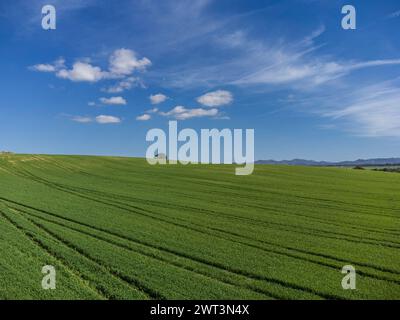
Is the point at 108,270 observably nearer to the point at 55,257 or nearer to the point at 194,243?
the point at 55,257

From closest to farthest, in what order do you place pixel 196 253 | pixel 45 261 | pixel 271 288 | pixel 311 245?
pixel 271 288 → pixel 45 261 → pixel 196 253 → pixel 311 245

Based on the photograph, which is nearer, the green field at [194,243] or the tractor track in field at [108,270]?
the tractor track in field at [108,270]

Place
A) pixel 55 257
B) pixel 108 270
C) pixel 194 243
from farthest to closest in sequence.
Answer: pixel 194 243 < pixel 55 257 < pixel 108 270

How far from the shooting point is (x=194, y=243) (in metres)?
18.2

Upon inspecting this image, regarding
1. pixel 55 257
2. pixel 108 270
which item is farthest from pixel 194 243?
pixel 55 257

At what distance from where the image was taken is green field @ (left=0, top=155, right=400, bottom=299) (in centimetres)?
1315

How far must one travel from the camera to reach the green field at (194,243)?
13.1m

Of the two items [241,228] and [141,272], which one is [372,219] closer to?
[241,228]

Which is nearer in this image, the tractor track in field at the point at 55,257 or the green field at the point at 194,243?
the tractor track in field at the point at 55,257

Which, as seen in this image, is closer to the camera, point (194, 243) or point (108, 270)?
point (108, 270)

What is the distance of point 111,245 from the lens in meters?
17.6
